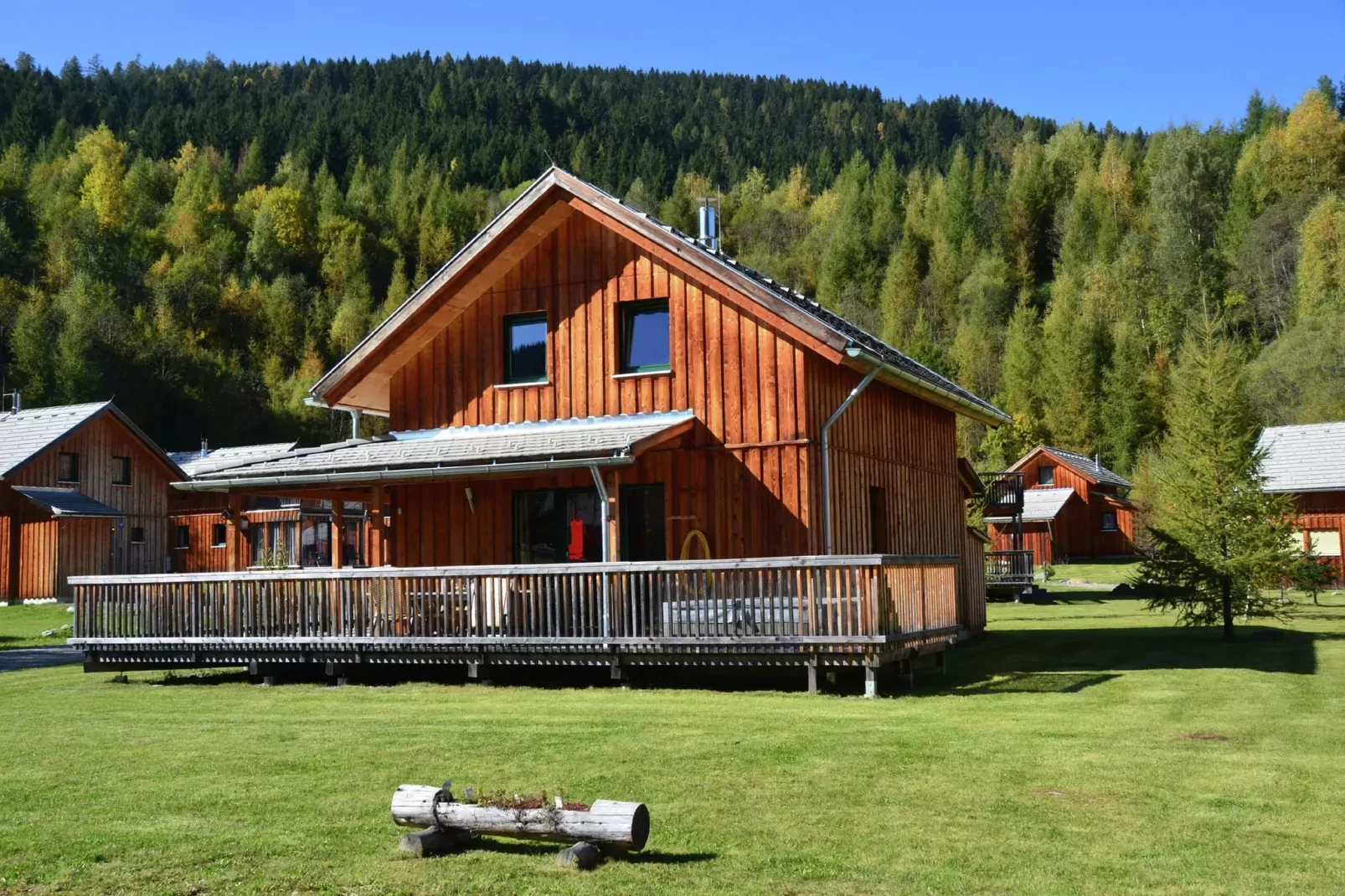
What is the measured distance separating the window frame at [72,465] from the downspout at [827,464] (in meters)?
37.0

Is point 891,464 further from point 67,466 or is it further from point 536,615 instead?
point 67,466

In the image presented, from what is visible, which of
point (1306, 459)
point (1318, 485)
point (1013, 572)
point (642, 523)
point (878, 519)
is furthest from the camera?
point (1306, 459)

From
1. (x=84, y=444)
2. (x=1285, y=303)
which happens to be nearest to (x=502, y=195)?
(x=1285, y=303)

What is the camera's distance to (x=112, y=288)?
4090 inches

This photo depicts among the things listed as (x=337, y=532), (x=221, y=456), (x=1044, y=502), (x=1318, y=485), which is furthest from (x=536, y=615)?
(x=1044, y=502)

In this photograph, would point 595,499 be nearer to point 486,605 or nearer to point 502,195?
point 486,605

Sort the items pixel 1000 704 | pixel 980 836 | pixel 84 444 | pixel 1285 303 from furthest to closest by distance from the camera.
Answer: pixel 1285 303
pixel 84 444
pixel 1000 704
pixel 980 836

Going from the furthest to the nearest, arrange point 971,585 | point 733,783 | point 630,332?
point 971,585 → point 630,332 → point 733,783

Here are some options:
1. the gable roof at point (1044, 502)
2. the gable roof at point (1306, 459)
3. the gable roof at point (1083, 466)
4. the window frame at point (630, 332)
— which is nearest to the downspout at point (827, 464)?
the window frame at point (630, 332)

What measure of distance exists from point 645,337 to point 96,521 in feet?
111

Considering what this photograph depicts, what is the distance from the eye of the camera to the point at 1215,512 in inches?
920

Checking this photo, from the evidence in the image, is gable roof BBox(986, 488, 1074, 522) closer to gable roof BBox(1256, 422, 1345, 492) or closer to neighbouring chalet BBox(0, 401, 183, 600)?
gable roof BBox(1256, 422, 1345, 492)

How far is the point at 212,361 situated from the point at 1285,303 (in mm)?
77499

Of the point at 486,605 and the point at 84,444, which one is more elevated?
the point at 84,444
